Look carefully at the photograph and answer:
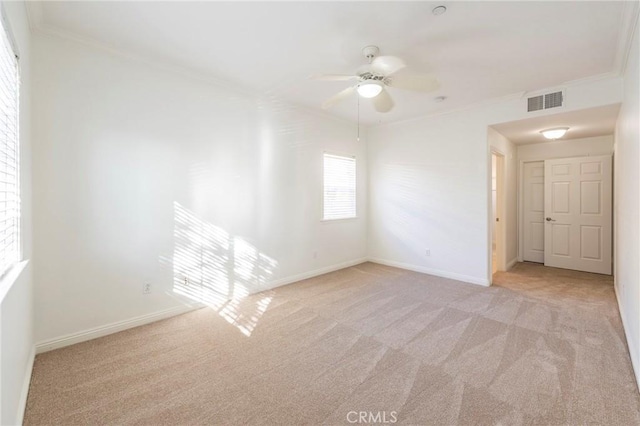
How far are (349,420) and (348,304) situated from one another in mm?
1816

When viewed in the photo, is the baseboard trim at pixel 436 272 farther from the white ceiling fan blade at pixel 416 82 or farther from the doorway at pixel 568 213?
the white ceiling fan blade at pixel 416 82

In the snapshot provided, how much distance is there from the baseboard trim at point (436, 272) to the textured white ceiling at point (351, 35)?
9.05ft

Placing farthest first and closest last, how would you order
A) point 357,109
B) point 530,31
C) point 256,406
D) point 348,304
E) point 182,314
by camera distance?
point 357,109
point 348,304
point 182,314
point 530,31
point 256,406

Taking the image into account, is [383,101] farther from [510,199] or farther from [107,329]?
[510,199]

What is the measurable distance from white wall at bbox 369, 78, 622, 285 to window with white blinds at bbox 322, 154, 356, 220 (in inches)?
18.6

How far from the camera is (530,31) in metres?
2.44

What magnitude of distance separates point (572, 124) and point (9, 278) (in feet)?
20.4

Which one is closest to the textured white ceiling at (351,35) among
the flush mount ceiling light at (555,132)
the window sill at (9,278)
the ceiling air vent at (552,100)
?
the ceiling air vent at (552,100)

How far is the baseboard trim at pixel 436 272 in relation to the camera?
4.30 meters

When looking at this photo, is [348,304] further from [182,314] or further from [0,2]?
[0,2]

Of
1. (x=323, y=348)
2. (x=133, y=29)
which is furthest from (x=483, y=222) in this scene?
(x=133, y=29)

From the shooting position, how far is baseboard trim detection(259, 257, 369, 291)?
420 centimetres

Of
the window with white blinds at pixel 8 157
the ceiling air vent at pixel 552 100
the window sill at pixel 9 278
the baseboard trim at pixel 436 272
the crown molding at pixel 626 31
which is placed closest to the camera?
the window sill at pixel 9 278

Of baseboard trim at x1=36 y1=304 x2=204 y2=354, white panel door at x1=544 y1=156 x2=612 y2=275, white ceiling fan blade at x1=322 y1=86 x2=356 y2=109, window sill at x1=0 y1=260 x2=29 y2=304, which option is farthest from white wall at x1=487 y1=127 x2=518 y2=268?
window sill at x1=0 y1=260 x2=29 y2=304
